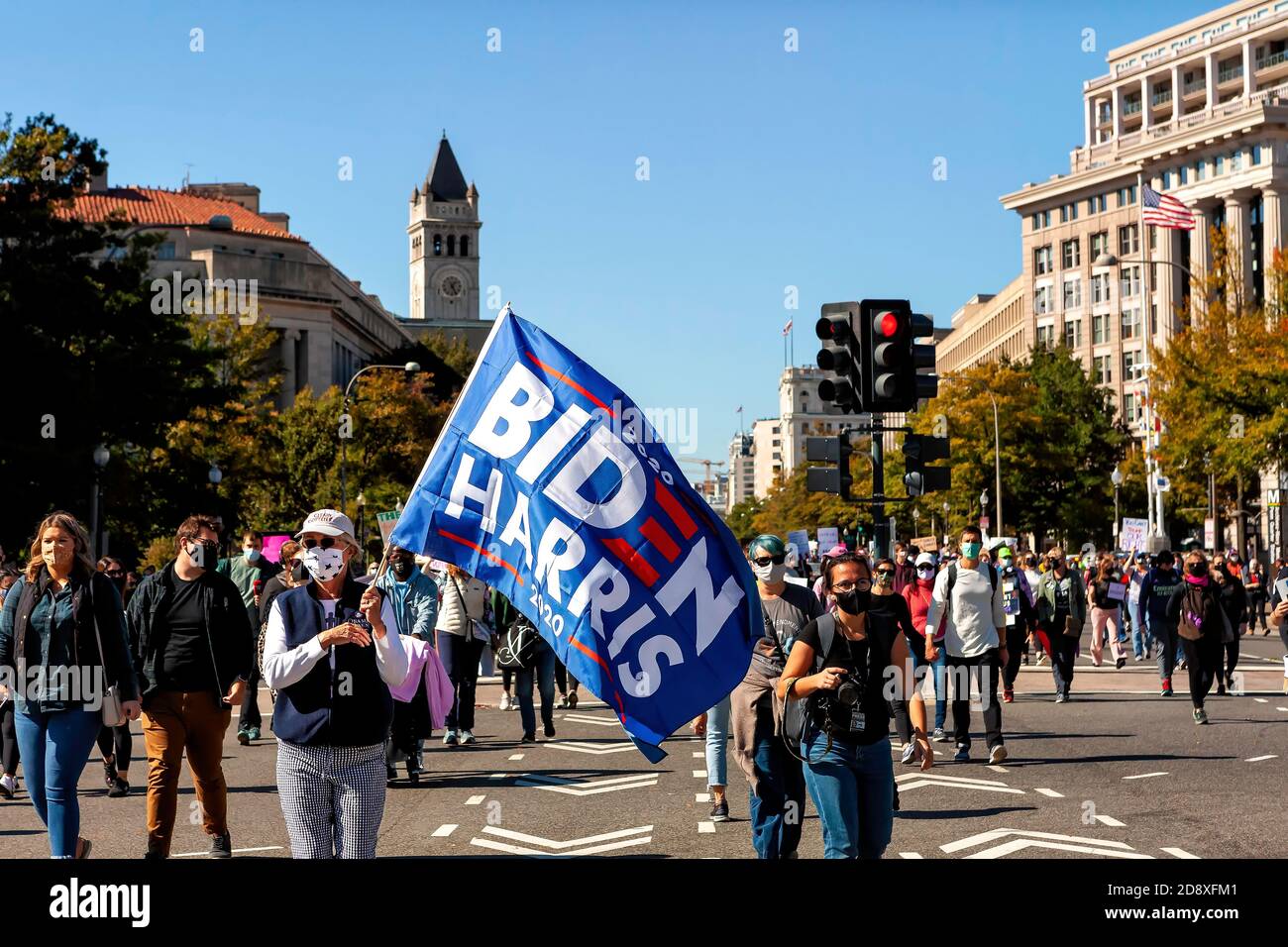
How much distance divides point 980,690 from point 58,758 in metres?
9.20

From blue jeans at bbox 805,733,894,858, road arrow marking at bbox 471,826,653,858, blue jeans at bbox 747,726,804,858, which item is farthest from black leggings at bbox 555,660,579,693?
blue jeans at bbox 805,733,894,858

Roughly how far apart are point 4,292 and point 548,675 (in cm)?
2570

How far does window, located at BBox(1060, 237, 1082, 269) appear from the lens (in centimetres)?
12044

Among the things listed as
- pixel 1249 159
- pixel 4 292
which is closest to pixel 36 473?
pixel 4 292

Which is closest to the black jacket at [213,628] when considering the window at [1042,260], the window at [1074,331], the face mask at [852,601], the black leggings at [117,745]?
the face mask at [852,601]

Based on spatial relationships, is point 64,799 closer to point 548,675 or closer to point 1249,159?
point 548,675

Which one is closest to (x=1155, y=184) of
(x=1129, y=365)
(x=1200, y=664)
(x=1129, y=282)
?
(x=1129, y=282)

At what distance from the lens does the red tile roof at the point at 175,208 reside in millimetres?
103438

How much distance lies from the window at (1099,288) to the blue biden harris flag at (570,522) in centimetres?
11283

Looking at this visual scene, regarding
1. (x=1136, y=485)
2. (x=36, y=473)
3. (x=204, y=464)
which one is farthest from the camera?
(x=1136, y=485)

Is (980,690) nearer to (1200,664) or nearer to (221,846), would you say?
(1200,664)

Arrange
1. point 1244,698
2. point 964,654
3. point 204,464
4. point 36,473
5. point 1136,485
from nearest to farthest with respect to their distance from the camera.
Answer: point 964,654 → point 1244,698 → point 36,473 → point 204,464 → point 1136,485

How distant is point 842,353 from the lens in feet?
51.3
